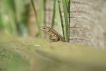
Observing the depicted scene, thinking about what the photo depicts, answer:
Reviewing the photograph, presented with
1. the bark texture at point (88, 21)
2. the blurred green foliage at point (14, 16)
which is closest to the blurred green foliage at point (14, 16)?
the blurred green foliage at point (14, 16)

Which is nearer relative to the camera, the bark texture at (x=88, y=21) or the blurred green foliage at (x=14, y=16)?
the bark texture at (x=88, y=21)

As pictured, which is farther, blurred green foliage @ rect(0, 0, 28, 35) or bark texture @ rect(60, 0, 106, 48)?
blurred green foliage @ rect(0, 0, 28, 35)

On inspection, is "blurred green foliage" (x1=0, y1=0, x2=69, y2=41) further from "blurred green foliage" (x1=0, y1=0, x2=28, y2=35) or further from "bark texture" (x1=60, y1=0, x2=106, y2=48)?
"bark texture" (x1=60, y1=0, x2=106, y2=48)

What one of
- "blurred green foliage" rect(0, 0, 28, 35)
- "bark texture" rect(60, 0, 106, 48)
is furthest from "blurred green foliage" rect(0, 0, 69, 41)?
"bark texture" rect(60, 0, 106, 48)

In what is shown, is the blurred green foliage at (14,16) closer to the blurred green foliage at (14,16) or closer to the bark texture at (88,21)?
the blurred green foliage at (14,16)

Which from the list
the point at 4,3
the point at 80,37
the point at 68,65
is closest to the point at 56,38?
the point at 80,37

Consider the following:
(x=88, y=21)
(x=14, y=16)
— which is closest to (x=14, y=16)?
(x=14, y=16)

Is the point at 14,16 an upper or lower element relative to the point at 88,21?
lower

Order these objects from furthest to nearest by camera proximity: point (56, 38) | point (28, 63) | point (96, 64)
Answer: point (56, 38) → point (28, 63) → point (96, 64)

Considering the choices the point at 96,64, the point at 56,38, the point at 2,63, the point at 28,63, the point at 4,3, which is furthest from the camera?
the point at 4,3

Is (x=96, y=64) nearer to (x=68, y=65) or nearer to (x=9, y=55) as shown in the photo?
(x=68, y=65)

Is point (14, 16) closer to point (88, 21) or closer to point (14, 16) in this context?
point (14, 16)
